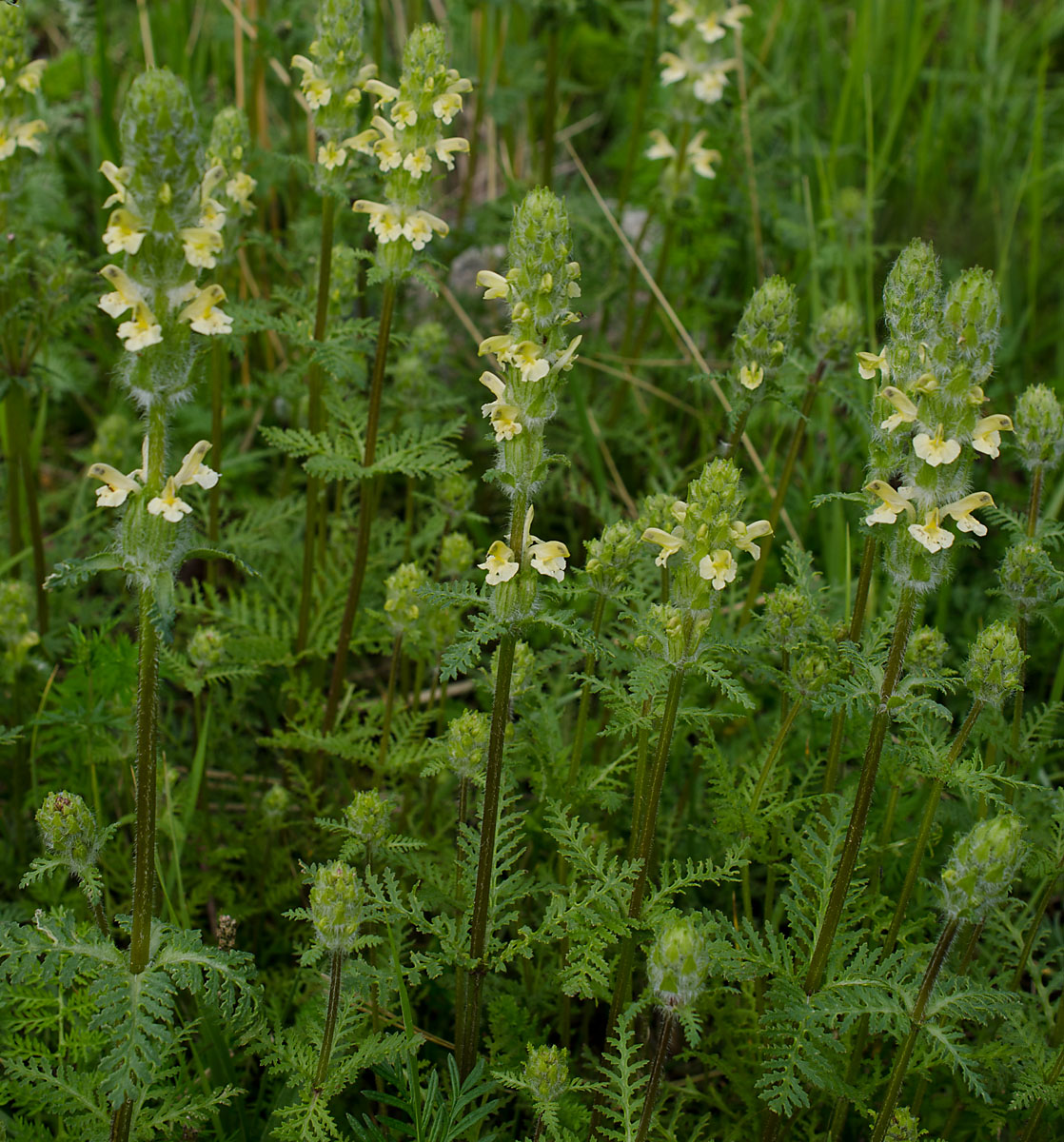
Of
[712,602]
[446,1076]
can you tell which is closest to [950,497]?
[712,602]

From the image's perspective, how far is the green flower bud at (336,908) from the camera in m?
2.18

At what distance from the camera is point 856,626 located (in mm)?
2721

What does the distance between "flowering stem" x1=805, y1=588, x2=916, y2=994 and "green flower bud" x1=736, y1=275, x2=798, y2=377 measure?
1012 millimetres

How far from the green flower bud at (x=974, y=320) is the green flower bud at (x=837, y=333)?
1128 millimetres

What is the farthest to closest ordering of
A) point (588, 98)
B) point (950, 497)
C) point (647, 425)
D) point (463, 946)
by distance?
point (588, 98), point (647, 425), point (463, 946), point (950, 497)

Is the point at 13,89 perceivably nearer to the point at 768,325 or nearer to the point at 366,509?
the point at 366,509

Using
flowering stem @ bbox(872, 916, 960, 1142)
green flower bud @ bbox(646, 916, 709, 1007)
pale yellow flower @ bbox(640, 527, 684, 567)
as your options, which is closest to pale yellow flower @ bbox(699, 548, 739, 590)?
pale yellow flower @ bbox(640, 527, 684, 567)

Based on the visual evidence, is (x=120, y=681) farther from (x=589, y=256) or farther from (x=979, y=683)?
(x=589, y=256)

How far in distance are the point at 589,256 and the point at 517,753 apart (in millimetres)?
3059

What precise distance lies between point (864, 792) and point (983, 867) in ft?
1.03

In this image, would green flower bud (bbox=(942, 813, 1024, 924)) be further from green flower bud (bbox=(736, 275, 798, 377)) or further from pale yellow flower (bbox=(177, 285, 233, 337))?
pale yellow flower (bbox=(177, 285, 233, 337))

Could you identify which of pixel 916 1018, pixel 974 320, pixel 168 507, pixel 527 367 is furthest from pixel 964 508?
pixel 168 507

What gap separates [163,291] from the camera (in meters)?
1.98

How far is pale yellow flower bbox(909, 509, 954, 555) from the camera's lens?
6.88 feet
